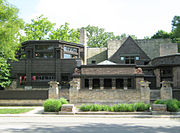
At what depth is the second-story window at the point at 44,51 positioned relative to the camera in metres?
31.5

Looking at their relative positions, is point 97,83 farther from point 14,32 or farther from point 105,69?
point 14,32

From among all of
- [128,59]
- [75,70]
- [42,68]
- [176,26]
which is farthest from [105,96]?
[176,26]

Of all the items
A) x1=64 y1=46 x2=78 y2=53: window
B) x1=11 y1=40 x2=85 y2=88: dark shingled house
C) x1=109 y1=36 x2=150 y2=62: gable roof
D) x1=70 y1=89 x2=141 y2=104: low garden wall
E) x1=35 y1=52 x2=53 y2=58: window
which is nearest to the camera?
x1=70 y1=89 x2=141 y2=104: low garden wall

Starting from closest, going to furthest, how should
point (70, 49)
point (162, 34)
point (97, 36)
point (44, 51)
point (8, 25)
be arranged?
point (8, 25), point (44, 51), point (70, 49), point (162, 34), point (97, 36)

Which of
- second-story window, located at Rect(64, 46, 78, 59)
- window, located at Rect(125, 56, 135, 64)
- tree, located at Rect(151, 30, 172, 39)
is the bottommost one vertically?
window, located at Rect(125, 56, 135, 64)

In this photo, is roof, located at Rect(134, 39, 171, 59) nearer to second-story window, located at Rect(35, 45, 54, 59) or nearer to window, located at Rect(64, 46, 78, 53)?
window, located at Rect(64, 46, 78, 53)

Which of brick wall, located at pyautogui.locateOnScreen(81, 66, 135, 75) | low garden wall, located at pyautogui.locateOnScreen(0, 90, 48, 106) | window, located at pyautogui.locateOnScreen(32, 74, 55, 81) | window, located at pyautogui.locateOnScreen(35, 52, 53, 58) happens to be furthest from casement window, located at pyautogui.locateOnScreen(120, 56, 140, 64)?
low garden wall, located at pyautogui.locateOnScreen(0, 90, 48, 106)

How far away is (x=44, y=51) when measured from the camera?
31.5 meters

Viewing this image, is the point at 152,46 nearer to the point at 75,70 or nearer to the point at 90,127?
the point at 75,70

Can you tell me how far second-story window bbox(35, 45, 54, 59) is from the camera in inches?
1240

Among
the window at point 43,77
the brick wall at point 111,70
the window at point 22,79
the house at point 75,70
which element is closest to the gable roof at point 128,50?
the house at point 75,70

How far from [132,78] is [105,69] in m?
4.17

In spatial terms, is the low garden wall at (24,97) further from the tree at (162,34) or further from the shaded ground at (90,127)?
the tree at (162,34)

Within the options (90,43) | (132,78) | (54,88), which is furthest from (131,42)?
(90,43)
